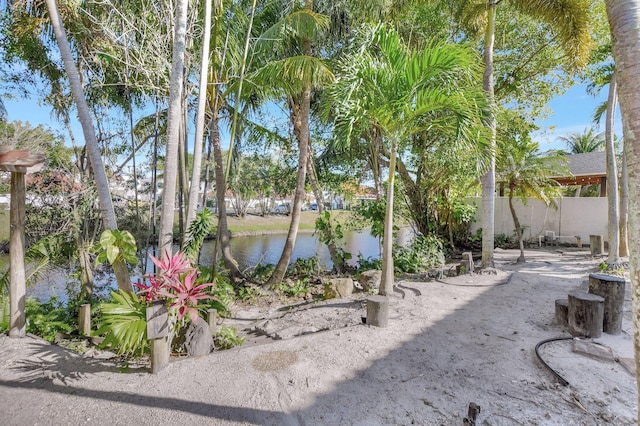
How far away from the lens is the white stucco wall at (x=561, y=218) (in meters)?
10.5

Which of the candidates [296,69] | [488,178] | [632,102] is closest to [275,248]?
[488,178]

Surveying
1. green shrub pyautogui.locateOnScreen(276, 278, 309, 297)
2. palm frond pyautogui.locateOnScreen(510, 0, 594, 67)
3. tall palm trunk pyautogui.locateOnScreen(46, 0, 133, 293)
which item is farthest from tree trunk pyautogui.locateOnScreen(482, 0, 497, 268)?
tall palm trunk pyautogui.locateOnScreen(46, 0, 133, 293)

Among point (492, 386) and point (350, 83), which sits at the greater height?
point (350, 83)

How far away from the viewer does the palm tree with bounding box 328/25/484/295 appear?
4.31 m

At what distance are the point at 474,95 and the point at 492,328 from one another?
10.4ft

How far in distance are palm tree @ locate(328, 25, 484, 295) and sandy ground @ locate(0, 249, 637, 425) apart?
8.82 ft

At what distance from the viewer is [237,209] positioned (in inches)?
1006

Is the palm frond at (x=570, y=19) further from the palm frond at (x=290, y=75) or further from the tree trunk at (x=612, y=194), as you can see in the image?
the palm frond at (x=290, y=75)

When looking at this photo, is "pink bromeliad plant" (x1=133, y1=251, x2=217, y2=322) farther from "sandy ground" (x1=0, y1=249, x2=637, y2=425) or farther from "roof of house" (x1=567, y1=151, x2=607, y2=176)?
"roof of house" (x1=567, y1=151, x2=607, y2=176)

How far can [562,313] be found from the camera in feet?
12.8

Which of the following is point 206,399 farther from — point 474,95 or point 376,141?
point 376,141

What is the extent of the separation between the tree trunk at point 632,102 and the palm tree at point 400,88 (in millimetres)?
2764

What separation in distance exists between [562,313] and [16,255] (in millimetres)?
6595

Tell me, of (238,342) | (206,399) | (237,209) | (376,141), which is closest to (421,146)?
(376,141)
